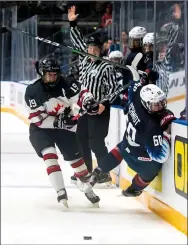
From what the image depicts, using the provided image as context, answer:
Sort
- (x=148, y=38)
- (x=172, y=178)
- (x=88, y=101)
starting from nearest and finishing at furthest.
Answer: (x=172, y=178) < (x=88, y=101) < (x=148, y=38)

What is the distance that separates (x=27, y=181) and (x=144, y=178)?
1.27 meters

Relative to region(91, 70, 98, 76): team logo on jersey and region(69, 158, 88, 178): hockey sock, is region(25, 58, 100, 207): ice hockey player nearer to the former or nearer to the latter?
region(69, 158, 88, 178): hockey sock

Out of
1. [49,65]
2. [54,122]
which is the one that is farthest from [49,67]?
[54,122]

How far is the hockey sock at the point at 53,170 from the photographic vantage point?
3.51 metres

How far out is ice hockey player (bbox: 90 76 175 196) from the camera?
3199mm

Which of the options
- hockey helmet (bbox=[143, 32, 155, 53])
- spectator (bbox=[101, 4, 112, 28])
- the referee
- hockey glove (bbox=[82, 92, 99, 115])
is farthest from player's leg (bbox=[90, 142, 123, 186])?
spectator (bbox=[101, 4, 112, 28])

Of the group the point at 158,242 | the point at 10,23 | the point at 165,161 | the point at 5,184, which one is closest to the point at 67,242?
the point at 158,242

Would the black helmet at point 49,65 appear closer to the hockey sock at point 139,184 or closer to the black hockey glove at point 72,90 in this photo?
the black hockey glove at point 72,90

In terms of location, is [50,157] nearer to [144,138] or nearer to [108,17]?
[144,138]

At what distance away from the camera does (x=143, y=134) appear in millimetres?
3361

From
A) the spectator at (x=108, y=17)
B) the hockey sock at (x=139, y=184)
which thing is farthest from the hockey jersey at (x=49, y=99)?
the spectator at (x=108, y=17)

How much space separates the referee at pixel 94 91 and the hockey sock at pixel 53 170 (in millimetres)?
801

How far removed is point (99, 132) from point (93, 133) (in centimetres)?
4

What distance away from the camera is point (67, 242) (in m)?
2.76
